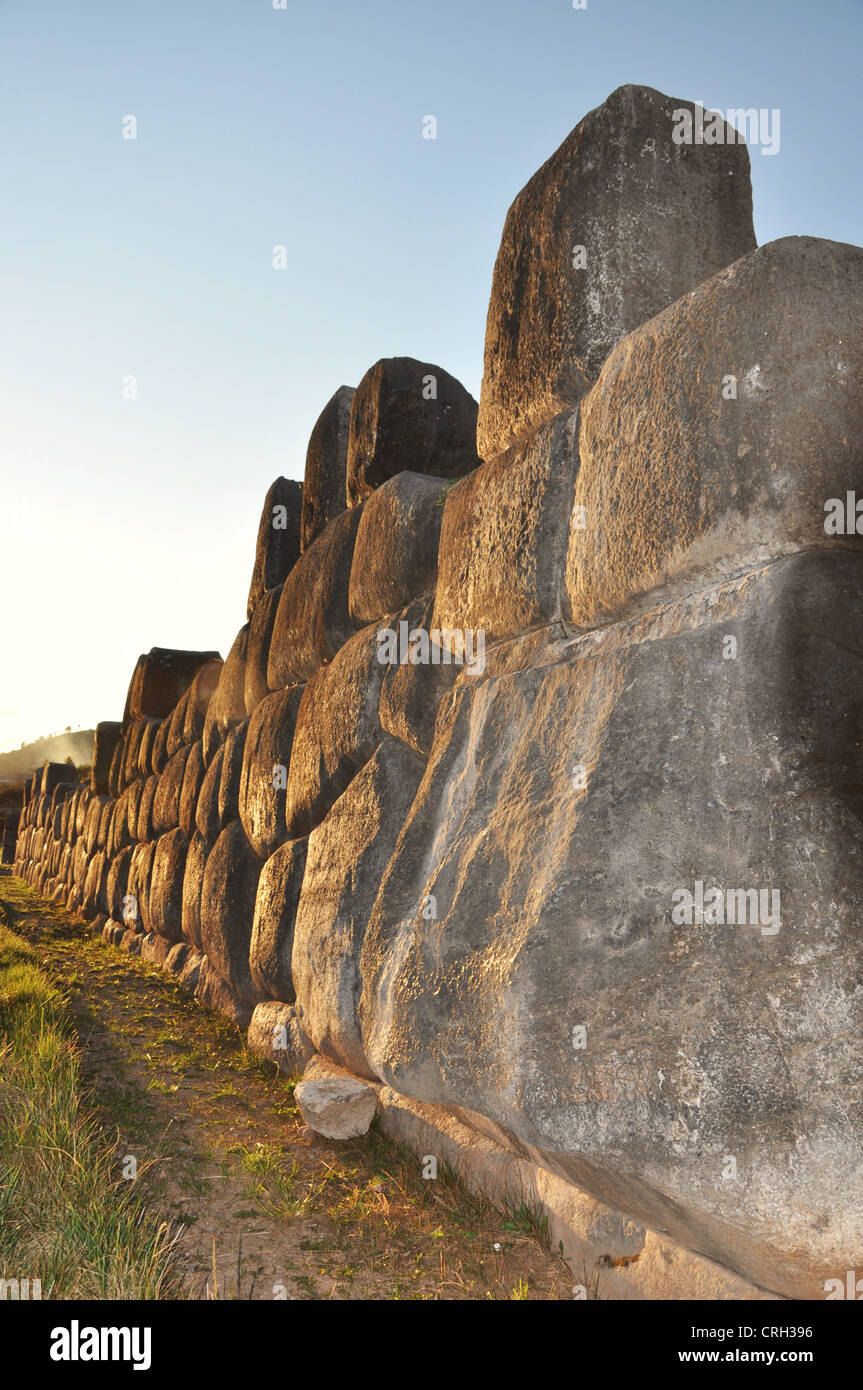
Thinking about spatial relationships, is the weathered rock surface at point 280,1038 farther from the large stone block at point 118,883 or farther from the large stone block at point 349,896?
the large stone block at point 118,883

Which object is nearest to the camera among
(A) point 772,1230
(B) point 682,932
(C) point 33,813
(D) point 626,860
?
(A) point 772,1230

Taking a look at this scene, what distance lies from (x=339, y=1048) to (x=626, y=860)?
172 cm

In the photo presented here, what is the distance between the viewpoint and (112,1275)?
5.87ft

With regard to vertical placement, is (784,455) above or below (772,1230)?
above

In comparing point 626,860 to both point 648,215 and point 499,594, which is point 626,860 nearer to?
point 499,594

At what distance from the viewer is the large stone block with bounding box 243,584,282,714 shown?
4.96 m

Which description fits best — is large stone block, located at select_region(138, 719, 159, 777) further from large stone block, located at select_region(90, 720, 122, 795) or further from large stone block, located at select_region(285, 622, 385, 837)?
large stone block, located at select_region(285, 622, 385, 837)

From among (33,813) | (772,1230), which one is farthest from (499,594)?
(33,813)

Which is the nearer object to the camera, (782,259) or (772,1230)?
(772,1230)

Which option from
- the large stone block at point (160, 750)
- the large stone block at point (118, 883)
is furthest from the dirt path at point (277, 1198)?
the large stone block at point (118, 883)

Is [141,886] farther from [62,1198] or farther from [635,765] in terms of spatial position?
[635,765]

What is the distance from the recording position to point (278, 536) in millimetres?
5332

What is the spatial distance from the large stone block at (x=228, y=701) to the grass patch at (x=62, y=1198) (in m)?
2.33

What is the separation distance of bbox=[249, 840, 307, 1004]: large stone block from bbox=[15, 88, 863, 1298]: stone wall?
17.2 inches
